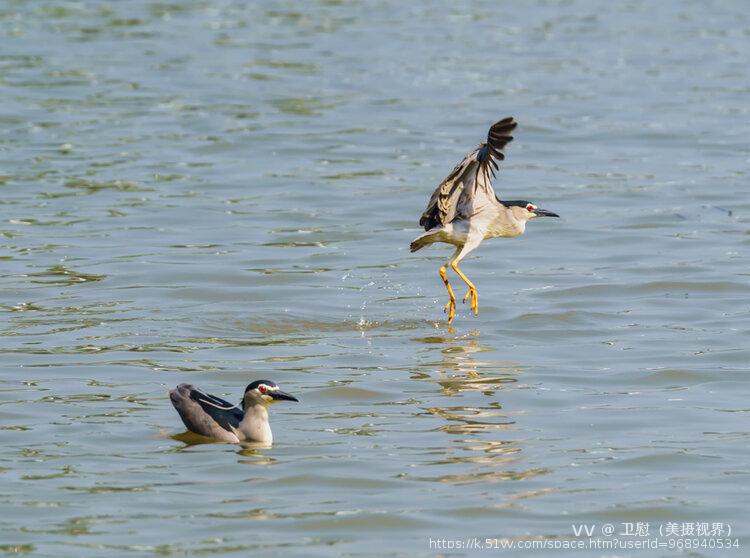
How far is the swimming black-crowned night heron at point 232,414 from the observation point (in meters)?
10.9

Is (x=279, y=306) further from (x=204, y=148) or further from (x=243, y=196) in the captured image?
(x=204, y=148)

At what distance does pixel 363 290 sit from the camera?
16422 millimetres

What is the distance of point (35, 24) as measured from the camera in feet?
109

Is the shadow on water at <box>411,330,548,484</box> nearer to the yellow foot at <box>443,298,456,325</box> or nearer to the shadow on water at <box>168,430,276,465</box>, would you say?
the yellow foot at <box>443,298,456,325</box>

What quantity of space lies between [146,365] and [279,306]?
8.80 feet

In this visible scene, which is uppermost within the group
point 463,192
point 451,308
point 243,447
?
point 463,192

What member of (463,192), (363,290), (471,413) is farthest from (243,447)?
(363,290)

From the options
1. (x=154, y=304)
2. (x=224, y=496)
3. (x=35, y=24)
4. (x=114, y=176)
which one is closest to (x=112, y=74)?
(x=35, y=24)

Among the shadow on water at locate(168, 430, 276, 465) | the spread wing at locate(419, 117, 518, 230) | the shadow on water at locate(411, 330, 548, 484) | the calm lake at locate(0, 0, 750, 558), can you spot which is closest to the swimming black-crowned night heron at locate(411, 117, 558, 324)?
the spread wing at locate(419, 117, 518, 230)

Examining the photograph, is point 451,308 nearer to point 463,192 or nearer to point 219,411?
point 463,192

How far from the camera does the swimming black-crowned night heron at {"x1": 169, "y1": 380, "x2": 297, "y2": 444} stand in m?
10.9

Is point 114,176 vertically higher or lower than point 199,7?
lower

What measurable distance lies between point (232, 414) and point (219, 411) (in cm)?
9

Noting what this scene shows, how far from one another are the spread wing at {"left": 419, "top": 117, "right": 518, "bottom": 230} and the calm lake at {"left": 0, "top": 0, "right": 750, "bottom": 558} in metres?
0.99
